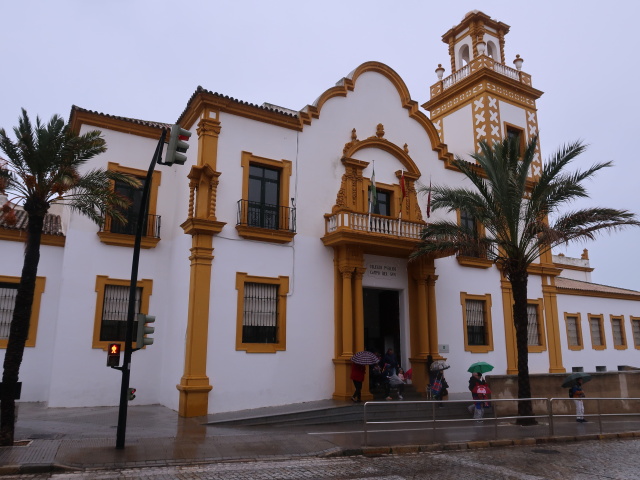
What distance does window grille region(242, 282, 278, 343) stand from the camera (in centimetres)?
1647

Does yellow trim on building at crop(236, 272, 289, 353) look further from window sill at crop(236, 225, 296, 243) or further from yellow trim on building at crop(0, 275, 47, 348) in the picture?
yellow trim on building at crop(0, 275, 47, 348)

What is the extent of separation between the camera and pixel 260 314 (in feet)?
54.9

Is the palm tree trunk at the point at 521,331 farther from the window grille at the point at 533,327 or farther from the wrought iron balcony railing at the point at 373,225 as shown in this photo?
the window grille at the point at 533,327

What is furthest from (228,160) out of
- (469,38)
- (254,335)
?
(469,38)

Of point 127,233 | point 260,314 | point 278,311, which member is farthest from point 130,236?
point 278,311

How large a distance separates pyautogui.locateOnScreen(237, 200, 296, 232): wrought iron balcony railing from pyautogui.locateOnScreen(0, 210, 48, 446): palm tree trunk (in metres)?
6.33

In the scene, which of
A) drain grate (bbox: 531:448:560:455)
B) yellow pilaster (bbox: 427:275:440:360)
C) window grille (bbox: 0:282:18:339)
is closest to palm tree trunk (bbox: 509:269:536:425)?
drain grate (bbox: 531:448:560:455)

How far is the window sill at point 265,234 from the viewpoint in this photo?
16.6m

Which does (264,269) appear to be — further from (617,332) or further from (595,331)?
(617,332)

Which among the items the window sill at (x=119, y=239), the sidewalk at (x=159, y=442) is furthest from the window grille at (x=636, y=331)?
the window sill at (x=119, y=239)

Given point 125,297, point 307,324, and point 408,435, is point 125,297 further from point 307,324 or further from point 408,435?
point 408,435

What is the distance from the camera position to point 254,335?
54.1 ft

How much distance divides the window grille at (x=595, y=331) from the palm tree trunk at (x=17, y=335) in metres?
26.9

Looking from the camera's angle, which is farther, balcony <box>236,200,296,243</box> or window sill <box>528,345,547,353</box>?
window sill <box>528,345,547,353</box>
